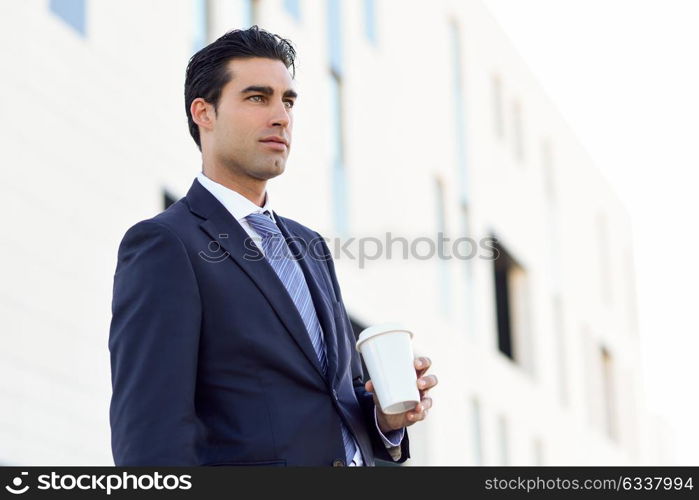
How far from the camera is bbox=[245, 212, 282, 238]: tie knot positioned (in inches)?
125

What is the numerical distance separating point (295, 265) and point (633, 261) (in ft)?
121

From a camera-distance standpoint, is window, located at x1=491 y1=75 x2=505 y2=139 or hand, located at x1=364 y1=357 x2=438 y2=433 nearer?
hand, located at x1=364 y1=357 x2=438 y2=433

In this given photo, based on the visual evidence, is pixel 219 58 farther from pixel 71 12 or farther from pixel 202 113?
pixel 71 12

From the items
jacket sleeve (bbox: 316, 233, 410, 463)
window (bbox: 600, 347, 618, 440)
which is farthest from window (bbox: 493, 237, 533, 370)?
jacket sleeve (bbox: 316, 233, 410, 463)

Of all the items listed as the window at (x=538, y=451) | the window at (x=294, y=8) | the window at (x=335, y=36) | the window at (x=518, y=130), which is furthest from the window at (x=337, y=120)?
the window at (x=518, y=130)

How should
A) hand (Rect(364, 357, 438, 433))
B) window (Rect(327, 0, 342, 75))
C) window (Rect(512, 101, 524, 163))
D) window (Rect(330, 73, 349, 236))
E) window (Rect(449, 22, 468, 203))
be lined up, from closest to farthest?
1. hand (Rect(364, 357, 438, 433))
2. window (Rect(330, 73, 349, 236))
3. window (Rect(327, 0, 342, 75))
4. window (Rect(449, 22, 468, 203))
5. window (Rect(512, 101, 524, 163))

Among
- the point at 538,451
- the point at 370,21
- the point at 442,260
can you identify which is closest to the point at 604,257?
the point at 538,451

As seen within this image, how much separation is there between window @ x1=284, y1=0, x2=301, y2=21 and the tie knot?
12.6 meters

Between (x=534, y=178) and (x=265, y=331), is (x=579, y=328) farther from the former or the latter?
(x=265, y=331)

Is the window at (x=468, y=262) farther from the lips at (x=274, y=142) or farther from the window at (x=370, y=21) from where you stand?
the lips at (x=274, y=142)

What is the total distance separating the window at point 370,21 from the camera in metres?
19.0

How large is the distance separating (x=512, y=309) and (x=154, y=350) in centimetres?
2522

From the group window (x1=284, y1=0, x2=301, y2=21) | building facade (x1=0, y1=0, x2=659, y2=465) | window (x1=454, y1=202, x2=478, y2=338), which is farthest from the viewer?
window (x1=454, y1=202, x2=478, y2=338)

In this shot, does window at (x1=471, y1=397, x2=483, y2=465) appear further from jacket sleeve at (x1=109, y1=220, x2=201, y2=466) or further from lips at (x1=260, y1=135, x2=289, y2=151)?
Answer: jacket sleeve at (x1=109, y1=220, x2=201, y2=466)
